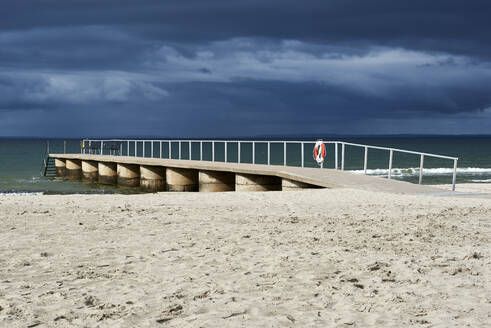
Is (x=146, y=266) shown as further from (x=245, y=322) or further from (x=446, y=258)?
(x=446, y=258)

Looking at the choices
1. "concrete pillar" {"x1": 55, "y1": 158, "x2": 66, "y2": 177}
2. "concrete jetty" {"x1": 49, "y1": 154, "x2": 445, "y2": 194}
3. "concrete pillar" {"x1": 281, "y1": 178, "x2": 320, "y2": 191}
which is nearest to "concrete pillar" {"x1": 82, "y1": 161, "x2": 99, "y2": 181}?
"concrete jetty" {"x1": 49, "y1": 154, "x2": 445, "y2": 194}

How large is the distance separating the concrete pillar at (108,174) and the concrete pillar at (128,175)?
6.94ft

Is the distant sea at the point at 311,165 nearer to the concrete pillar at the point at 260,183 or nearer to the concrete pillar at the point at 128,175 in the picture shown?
the concrete pillar at the point at 128,175

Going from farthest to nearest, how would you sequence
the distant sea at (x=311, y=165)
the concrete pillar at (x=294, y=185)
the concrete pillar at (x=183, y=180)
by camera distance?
the distant sea at (x=311, y=165) → the concrete pillar at (x=183, y=180) → the concrete pillar at (x=294, y=185)

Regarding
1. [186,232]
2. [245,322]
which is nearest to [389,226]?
[186,232]

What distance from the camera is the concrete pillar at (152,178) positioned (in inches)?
985

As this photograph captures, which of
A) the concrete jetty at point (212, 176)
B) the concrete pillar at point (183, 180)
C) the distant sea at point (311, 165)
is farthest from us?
the distant sea at point (311, 165)

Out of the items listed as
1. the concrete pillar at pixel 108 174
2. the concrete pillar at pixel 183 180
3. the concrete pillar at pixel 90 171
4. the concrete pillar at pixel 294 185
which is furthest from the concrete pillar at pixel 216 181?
the concrete pillar at pixel 90 171

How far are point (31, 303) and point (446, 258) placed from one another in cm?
425

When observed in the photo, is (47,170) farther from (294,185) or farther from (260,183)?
(294,185)

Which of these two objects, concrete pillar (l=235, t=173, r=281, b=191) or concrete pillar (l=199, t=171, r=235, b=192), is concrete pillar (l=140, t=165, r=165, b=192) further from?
concrete pillar (l=235, t=173, r=281, b=191)

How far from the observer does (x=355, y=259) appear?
19.9ft

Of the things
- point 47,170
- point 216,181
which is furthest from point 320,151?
point 47,170

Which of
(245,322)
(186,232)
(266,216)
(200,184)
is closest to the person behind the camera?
(245,322)
